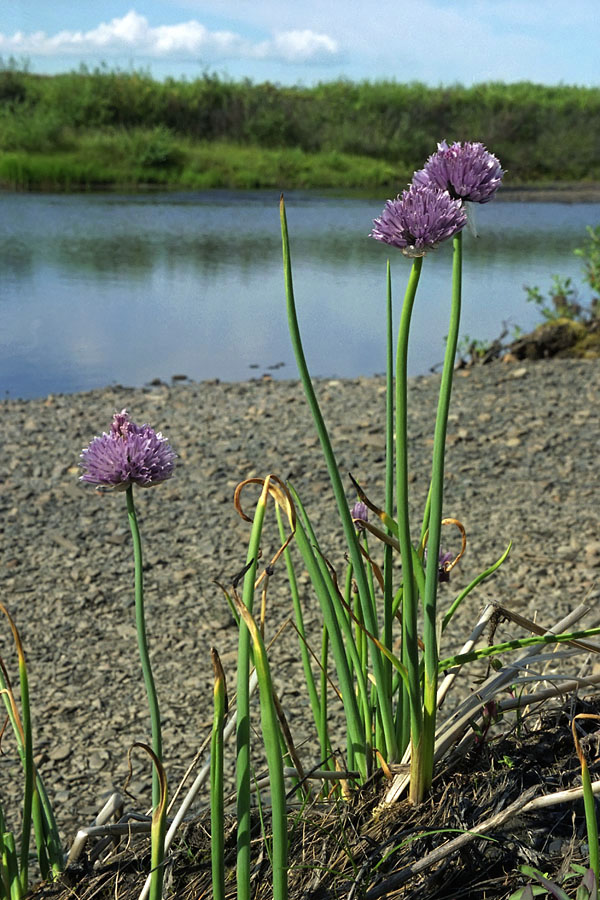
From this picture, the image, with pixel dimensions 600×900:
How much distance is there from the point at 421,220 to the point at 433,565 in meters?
0.43

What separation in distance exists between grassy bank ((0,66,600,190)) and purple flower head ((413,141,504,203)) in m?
23.9

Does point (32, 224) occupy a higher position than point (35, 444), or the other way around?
point (32, 224)

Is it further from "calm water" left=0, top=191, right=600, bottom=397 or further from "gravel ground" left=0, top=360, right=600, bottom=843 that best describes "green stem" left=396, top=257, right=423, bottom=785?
"calm water" left=0, top=191, right=600, bottom=397

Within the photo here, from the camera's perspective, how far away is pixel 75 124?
92.4ft

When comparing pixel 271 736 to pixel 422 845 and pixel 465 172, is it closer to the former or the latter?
pixel 422 845

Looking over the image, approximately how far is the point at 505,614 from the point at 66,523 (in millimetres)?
2778

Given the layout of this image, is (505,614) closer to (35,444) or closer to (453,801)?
(453,801)

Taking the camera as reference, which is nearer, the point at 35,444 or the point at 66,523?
the point at 66,523

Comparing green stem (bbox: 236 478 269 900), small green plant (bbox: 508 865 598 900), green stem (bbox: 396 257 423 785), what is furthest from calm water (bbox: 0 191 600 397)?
small green plant (bbox: 508 865 598 900)

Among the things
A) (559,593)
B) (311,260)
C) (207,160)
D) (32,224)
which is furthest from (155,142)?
(559,593)

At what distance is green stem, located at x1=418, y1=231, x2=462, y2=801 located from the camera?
3.33 ft

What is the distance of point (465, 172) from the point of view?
99 cm

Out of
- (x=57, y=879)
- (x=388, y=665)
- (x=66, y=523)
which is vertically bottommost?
(x=66, y=523)

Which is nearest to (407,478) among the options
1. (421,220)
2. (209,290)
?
(421,220)
